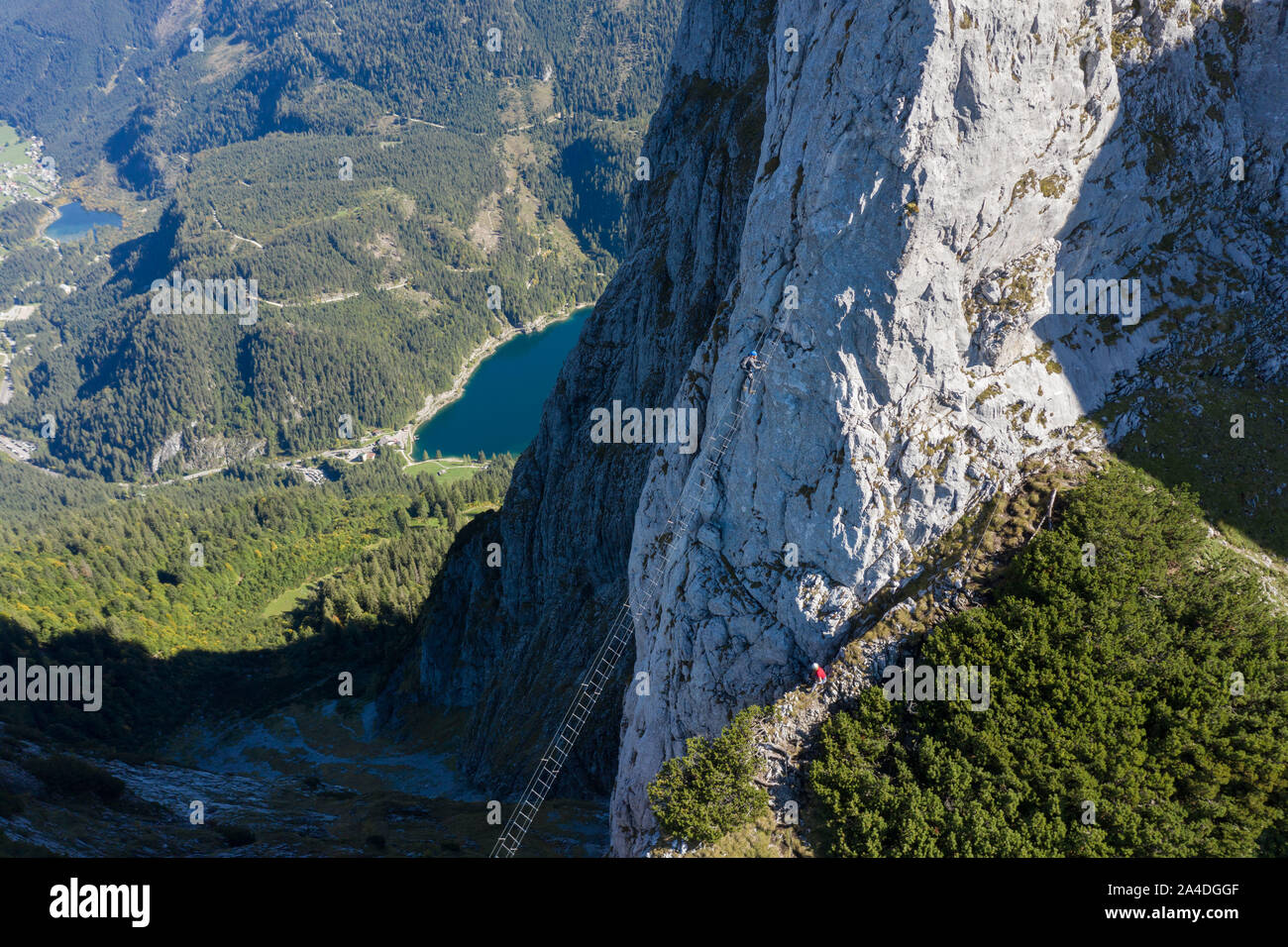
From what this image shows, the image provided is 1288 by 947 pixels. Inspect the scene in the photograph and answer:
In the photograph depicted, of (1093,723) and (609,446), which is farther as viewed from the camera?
(609,446)

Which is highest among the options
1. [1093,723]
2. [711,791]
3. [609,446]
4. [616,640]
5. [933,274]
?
[933,274]

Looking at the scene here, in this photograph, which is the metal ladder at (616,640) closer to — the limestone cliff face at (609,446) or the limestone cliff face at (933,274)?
the limestone cliff face at (933,274)

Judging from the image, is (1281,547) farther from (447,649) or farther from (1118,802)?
(447,649)

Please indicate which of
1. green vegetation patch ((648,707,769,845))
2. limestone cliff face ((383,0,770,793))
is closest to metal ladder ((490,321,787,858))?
limestone cliff face ((383,0,770,793))

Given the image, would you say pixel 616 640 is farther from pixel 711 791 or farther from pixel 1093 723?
pixel 1093 723

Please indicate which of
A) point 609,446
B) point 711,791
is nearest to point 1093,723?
point 711,791
